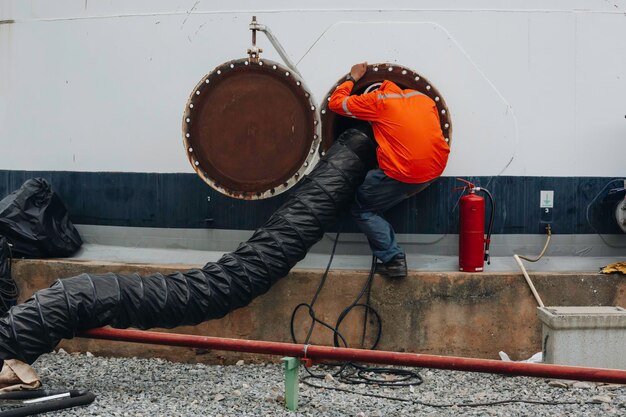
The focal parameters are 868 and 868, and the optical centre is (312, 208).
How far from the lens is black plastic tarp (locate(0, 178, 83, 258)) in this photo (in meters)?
6.86

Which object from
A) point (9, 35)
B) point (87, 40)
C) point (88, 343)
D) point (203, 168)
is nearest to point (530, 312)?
point (203, 168)

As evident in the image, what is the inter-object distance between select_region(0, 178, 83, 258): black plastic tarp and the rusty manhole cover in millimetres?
1395

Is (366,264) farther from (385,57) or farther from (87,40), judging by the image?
(87,40)

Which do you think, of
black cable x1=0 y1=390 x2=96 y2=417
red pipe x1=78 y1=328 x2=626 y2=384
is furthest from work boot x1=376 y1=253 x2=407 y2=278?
black cable x1=0 y1=390 x2=96 y2=417

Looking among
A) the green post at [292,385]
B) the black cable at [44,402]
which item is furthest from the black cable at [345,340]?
the black cable at [44,402]

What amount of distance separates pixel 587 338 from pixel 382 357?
179 centimetres

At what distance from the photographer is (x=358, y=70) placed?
651 centimetres

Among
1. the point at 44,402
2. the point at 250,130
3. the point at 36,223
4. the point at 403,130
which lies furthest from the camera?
the point at 36,223

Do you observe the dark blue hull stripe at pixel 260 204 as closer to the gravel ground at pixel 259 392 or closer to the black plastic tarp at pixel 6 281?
the black plastic tarp at pixel 6 281

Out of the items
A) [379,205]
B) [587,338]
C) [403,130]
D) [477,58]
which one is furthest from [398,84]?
[587,338]

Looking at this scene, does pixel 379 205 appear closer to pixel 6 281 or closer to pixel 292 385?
pixel 292 385

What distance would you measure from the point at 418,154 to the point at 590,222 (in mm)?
1651

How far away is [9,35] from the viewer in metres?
7.59

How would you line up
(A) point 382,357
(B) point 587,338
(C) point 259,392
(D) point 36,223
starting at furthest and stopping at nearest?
(D) point 36,223
(B) point 587,338
(C) point 259,392
(A) point 382,357
